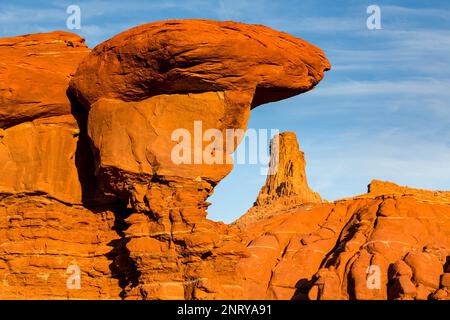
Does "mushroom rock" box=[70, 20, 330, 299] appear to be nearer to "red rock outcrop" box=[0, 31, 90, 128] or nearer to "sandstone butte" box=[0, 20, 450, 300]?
"sandstone butte" box=[0, 20, 450, 300]

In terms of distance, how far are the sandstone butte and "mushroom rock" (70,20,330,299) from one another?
0.13ft

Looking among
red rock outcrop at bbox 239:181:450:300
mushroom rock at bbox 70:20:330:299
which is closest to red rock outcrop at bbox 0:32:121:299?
mushroom rock at bbox 70:20:330:299

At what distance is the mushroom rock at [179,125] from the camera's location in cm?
2245

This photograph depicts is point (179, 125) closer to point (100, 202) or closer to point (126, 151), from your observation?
point (126, 151)

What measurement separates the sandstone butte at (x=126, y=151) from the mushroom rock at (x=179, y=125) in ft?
0.13

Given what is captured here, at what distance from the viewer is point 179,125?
76.1 ft

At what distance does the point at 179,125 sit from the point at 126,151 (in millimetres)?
1757

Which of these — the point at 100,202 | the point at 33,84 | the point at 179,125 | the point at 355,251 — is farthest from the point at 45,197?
the point at 355,251

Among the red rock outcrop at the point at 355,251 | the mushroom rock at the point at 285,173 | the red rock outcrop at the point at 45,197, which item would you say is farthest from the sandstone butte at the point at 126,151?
the mushroom rock at the point at 285,173

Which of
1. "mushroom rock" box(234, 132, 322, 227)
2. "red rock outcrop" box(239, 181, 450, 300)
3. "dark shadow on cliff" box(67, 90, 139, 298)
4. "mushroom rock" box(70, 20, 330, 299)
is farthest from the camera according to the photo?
"mushroom rock" box(234, 132, 322, 227)

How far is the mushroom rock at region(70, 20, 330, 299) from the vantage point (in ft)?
73.7

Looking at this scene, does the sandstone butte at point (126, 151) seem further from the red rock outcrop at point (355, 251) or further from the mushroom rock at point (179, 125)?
the red rock outcrop at point (355, 251)

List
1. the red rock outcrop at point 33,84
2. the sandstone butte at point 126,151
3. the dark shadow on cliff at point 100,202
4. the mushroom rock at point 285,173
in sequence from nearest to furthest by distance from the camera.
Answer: the sandstone butte at point 126,151 < the dark shadow on cliff at point 100,202 < the red rock outcrop at point 33,84 < the mushroom rock at point 285,173
